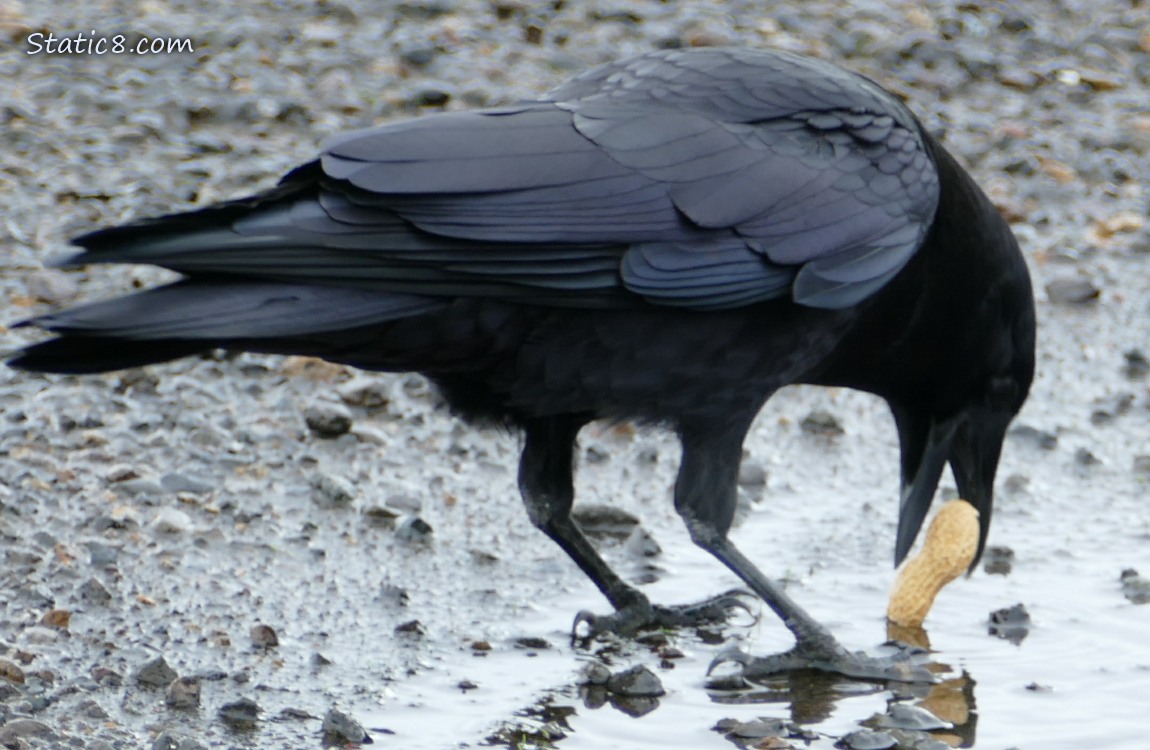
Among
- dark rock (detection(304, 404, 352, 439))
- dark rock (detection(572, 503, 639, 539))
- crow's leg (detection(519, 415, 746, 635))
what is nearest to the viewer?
crow's leg (detection(519, 415, 746, 635))

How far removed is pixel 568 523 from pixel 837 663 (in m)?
0.83

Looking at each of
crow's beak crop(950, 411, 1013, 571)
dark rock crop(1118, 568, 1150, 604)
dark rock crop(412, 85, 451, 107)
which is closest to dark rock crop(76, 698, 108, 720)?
crow's beak crop(950, 411, 1013, 571)

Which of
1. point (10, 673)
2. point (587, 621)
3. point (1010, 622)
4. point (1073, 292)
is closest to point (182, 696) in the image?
point (10, 673)

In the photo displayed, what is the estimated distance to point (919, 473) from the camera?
16.4 ft

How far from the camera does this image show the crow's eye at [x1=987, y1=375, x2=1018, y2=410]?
491 centimetres

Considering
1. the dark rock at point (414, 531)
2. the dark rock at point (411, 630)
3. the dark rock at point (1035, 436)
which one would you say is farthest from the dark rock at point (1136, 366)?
the dark rock at point (411, 630)

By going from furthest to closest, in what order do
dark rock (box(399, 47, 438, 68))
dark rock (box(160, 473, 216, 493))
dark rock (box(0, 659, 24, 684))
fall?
dark rock (box(399, 47, 438, 68)) → dark rock (box(160, 473, 216, 493)) → dark rock (box(0, 659, 24, 684))

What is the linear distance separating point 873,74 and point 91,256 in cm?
600

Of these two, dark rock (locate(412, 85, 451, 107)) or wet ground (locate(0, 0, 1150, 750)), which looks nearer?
wet ground (locate(0, 0, 1150, 750))

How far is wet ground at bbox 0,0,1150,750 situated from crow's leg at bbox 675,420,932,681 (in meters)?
0.10

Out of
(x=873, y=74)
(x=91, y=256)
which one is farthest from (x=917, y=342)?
(x=873, y=74)

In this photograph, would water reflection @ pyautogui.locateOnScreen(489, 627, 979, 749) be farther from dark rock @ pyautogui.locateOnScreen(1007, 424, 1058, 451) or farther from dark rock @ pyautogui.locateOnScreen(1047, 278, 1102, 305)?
dark rock @ pyautogui.locateOnScreen(1047, 278, 1102, 305)

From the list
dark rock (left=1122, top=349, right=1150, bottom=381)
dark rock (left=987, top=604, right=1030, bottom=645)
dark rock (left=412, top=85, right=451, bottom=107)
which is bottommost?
dark rock (left=987, top=604, right=1030, bottom=645)

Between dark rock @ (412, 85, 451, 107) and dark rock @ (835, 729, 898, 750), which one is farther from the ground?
dark rock @ (412, 85, 451, 107)
